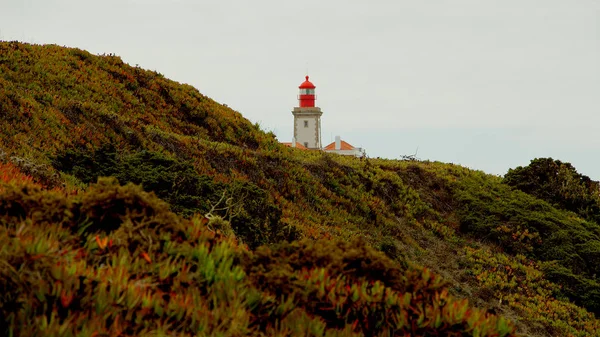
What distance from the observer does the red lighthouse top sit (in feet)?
348

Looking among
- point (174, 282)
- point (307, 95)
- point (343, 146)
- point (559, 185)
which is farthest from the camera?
point (307, 95)

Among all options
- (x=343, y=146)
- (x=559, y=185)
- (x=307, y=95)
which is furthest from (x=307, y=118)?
(x=559, y=185)

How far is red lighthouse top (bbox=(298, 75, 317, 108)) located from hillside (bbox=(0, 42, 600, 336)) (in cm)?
7526

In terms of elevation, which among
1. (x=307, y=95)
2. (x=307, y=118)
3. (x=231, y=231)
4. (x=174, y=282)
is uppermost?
(x=307, y=95)

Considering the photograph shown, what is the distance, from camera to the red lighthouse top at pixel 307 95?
106125mm

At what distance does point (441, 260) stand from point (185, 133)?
1126cm

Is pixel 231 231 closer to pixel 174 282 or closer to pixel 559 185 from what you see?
pixel 174 282

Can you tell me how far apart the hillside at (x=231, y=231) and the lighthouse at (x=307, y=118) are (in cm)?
7369

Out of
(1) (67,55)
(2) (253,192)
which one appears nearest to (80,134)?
(2) (253,192)

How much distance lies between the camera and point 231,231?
30.6ft

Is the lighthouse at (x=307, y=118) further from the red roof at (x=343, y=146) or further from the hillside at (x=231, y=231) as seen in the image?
the hillside at (x=231, y=231)

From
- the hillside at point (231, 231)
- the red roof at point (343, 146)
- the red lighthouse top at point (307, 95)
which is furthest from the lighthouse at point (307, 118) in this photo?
the hillside at point (231, 231)

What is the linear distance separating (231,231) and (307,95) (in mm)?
98056

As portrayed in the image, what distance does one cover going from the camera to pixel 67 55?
27781 millimetres
